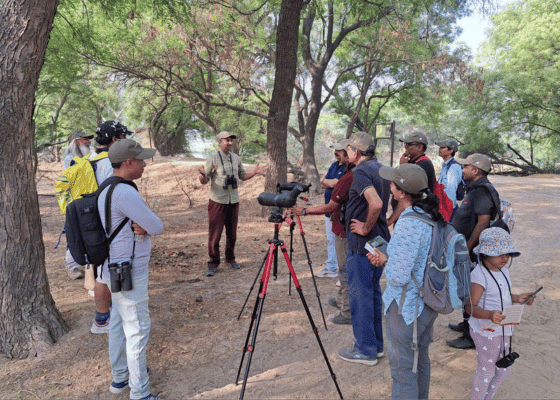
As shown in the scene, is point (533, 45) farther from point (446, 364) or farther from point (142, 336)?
point (142, 336)

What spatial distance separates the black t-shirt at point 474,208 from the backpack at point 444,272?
145 centimetres

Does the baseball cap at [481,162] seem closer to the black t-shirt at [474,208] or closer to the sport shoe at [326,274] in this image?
the black t-shirt at [474,208]

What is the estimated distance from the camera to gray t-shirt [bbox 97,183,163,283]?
269cm

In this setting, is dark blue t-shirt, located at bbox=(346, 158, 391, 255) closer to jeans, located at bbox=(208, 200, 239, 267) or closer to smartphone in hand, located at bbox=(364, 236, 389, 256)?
smartphone in hand, located at bbox=(364, 236, 389, 256)

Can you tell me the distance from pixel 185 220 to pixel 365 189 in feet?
27.0

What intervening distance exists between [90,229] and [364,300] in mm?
2431

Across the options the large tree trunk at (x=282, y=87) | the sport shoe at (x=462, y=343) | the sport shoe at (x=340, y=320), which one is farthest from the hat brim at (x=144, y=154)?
the large tree trunk at (x=282, y=87)

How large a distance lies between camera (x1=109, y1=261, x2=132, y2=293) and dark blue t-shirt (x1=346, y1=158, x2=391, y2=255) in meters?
1.97

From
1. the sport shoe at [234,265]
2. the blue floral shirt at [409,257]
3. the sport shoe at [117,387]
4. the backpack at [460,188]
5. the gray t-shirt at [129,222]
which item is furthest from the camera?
the sport shoe at [234,265]

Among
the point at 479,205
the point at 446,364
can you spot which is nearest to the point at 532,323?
the point at 446,364

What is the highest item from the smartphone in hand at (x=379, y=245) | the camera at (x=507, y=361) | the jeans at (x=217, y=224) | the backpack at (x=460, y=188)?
the backpack at (x=460, y=188)

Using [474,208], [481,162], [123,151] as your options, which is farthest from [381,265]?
[123,151]

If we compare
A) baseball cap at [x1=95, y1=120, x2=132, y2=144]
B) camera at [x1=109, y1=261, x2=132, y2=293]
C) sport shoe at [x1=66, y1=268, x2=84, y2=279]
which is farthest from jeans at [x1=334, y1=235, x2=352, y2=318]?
sport shoe at [x1=66, y1=268, x2=84, y2=279]

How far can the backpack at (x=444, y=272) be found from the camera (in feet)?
7.71
